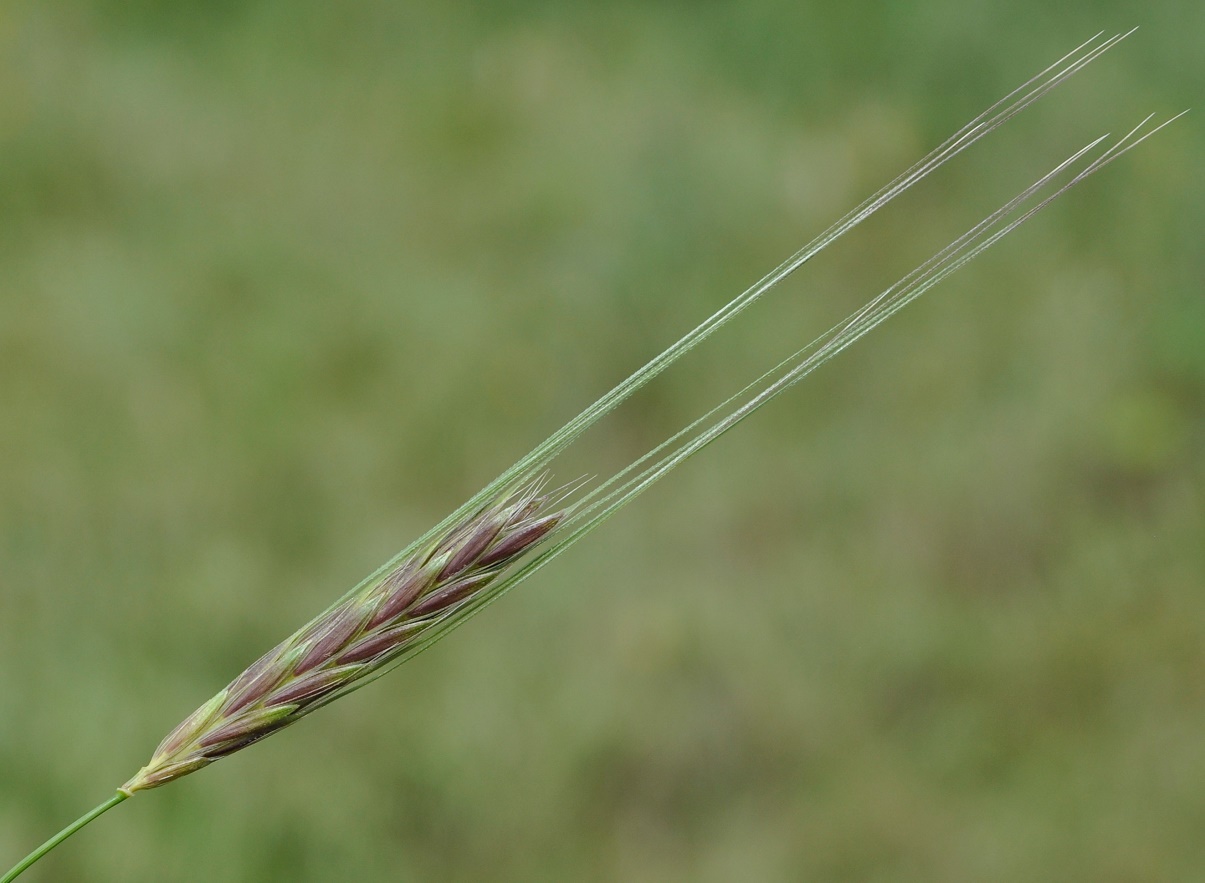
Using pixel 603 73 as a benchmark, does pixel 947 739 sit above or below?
below

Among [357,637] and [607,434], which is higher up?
[607,434]

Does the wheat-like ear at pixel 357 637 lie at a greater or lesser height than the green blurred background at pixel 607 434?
lesser

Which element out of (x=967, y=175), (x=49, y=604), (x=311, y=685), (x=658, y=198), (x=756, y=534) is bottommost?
(x=311, y=685)

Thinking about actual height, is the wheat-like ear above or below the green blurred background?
below

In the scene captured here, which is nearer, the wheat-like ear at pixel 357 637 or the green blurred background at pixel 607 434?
the wheat-like ear at pixel 357 637

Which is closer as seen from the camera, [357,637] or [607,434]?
[357,637]

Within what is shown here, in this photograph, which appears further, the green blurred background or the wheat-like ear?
the green blurred background

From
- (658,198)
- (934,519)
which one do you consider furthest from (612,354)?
(934,519)

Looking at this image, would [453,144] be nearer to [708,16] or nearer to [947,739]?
[708,16]
